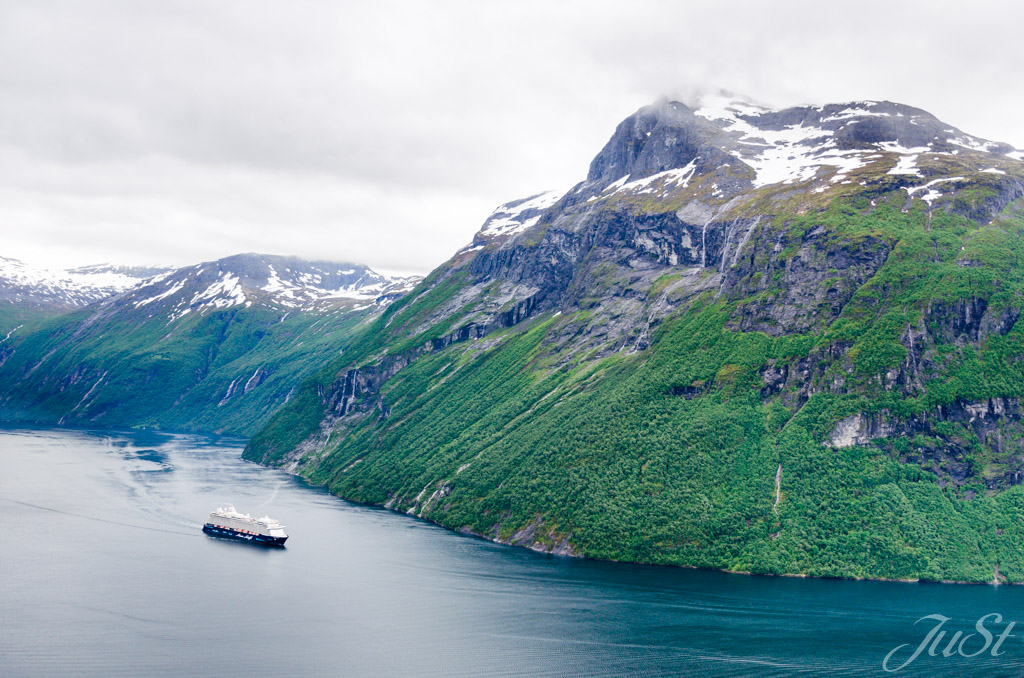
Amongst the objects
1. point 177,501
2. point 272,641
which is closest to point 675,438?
point 272,641

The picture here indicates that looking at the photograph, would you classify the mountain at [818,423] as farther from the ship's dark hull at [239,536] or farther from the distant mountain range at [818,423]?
the ship's dark hull at [239,536]

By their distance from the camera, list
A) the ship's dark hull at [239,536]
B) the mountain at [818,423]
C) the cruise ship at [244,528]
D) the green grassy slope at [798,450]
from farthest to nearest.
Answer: the cruise ship at [244,528] → the ship's dark hull at [239,536] → the mountain at [818,423] → the green grassy slope at [798,450]

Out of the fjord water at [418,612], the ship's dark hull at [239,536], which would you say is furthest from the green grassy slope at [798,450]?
the ship's dark hull at [239,536]

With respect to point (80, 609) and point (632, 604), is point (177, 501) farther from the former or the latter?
point (632, 604)

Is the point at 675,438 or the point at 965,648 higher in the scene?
the point at 675,438

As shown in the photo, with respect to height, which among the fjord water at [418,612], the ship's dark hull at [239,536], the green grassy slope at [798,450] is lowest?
the ship's dark hull at [239,536]
